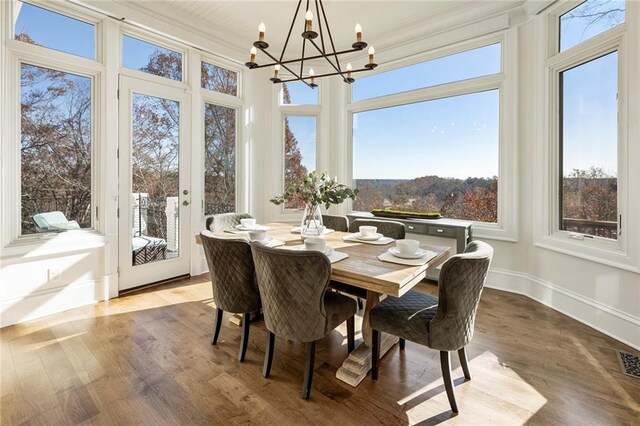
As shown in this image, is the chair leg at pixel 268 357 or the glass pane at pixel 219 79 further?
the glass pane at pixel 219 79

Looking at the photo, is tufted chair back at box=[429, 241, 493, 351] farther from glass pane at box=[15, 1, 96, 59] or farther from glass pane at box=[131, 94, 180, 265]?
glass pane at box=[15, 1, 96, 59]

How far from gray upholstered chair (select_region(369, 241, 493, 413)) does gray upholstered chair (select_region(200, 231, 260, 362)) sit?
2.87ft

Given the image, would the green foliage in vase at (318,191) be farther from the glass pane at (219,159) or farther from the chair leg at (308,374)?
the glass pane at (219,159)

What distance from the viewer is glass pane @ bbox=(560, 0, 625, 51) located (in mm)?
2588

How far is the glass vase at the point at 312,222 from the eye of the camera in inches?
97.7

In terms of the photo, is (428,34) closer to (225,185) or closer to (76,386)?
(225,185)

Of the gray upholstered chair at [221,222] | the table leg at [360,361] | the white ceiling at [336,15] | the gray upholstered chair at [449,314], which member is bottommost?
the table leg at [360,361]

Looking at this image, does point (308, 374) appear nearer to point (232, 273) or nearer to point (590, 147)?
point (232, 273)

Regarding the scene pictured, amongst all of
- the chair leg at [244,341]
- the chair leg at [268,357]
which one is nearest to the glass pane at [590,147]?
the chair leg at [268,357]

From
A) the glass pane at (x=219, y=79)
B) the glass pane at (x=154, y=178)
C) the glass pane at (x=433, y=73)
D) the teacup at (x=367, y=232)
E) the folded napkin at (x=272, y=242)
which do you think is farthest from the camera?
the glass pane at (x=219, y=79)

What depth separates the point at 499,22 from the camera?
3453 mm

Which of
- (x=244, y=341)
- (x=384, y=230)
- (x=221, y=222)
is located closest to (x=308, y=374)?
(x=244, y=341)

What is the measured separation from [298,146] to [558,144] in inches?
134

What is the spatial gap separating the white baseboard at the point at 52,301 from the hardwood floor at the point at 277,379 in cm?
14
